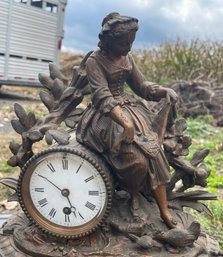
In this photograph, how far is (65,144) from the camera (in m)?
1.84

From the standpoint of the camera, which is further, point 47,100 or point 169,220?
point 47,100

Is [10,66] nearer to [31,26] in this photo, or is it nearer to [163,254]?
[31,26]

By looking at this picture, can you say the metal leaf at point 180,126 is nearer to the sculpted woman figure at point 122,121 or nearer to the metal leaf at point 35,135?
the sculpted woman figure at point 122,121

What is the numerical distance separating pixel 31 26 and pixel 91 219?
24.4ft

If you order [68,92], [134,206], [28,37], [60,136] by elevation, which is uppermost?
[68,92]

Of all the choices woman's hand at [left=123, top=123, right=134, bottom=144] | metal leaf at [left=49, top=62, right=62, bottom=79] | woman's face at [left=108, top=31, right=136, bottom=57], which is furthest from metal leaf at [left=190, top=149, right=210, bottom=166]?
metal leaf at [left=49, top=62, right=62, bottom=79]

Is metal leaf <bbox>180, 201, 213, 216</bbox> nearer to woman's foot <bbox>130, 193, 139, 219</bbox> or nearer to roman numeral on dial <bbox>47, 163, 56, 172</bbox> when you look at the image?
woman's foot <bbox>130, 193, 139, 219</bbox>

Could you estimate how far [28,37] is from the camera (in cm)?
866

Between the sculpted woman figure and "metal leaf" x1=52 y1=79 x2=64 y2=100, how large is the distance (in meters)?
0.23

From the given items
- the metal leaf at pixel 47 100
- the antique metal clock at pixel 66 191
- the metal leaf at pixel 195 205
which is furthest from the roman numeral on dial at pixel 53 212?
the metal leaf at pixel 195 205

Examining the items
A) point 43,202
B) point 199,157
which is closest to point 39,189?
point 43,202

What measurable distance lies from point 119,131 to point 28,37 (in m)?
7.32

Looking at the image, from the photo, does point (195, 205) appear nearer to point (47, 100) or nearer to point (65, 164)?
point (65, 164)

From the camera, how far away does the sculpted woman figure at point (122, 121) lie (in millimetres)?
1730
